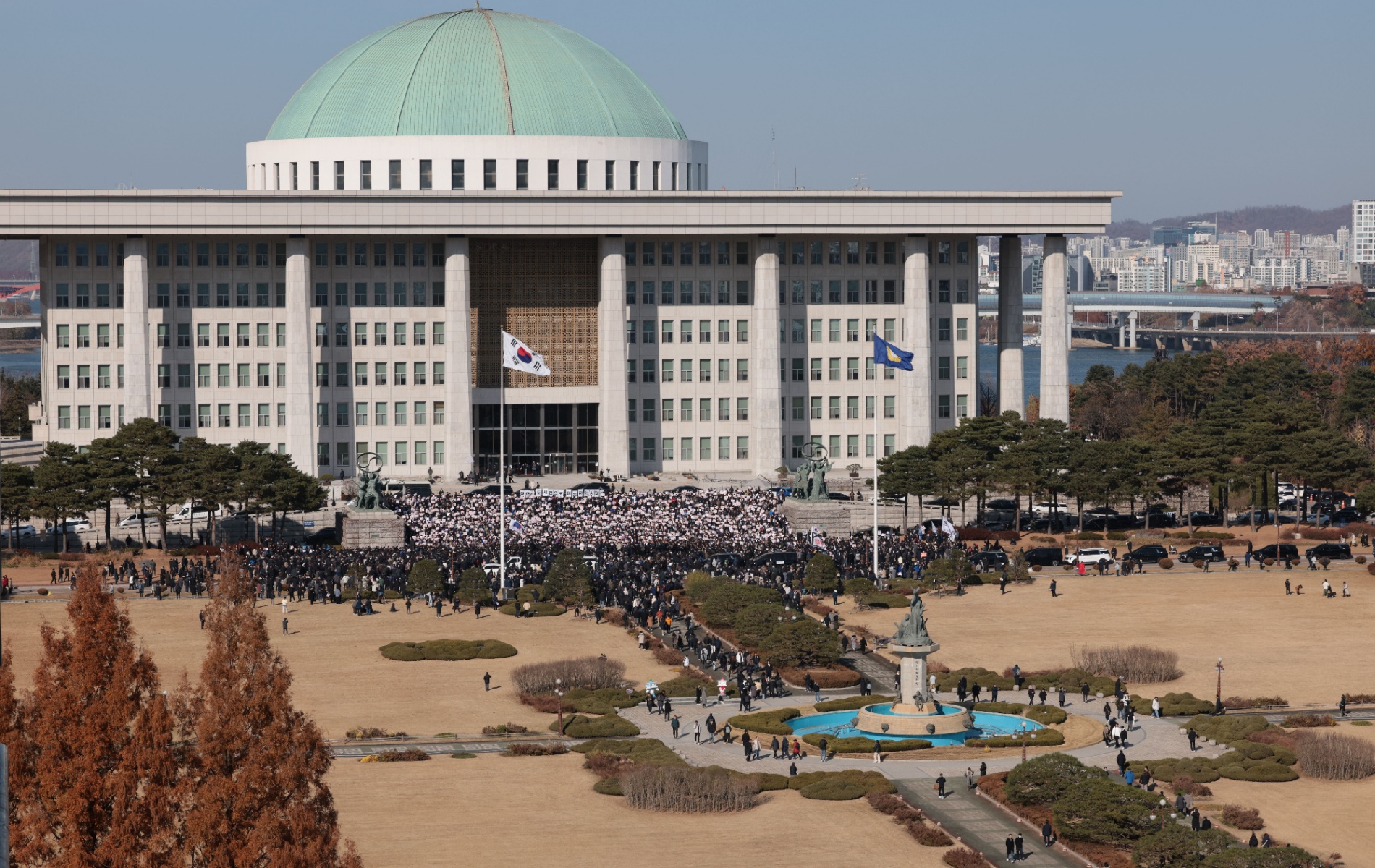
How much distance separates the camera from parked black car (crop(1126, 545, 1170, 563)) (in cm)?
10596

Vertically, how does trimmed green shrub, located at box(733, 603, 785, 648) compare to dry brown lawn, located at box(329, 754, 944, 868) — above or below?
above

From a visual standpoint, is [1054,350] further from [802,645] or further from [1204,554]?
[802,645]

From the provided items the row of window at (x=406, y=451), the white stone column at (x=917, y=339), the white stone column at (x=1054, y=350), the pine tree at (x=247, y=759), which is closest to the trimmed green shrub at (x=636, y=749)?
the pine tree at (x=247, y=759)

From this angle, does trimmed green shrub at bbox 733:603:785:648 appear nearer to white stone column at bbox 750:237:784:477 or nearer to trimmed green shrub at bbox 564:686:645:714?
trimmed green shrub at bbox 564:686:645:714

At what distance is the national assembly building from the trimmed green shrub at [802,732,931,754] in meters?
72.7

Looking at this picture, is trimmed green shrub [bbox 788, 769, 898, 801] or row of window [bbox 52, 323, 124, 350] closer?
trimmed green shrub [bbox 788, 769, 898, 801]

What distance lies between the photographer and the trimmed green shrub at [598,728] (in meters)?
67.4

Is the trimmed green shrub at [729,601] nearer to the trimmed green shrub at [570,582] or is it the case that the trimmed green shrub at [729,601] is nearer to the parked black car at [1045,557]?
the trimmed green shrub at [570,582]

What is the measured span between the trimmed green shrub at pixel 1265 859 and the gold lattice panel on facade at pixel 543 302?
95726 millimetres

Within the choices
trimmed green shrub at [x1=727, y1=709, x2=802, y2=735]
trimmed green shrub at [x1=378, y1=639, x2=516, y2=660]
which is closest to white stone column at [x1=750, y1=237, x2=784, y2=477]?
trimmed green shrub at [x1=378, y1=639, x2=516, y2=660]

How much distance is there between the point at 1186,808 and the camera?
181ft

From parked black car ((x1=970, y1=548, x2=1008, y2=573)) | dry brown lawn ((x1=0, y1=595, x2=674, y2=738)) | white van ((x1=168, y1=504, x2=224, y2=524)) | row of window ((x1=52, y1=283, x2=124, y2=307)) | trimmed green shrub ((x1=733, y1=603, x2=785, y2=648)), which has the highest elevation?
row of window ((x1=52, y1=283, x2=124, y2=307))

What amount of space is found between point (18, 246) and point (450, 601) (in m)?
92.8

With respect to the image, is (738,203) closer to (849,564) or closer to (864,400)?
(864,400)
